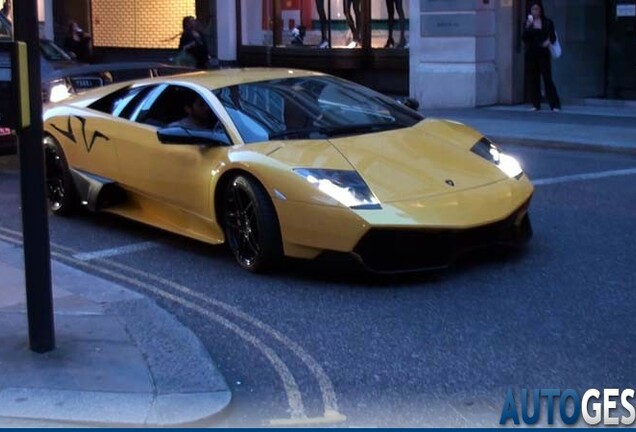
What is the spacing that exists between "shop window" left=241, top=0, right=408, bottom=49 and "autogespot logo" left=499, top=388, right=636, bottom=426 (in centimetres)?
1582

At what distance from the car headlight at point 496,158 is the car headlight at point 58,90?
6.56 m

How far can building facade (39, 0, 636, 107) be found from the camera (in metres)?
18.3

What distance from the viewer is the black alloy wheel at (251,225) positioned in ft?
23.1

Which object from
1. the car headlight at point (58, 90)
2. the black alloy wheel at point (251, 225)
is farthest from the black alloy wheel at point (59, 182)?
the car headlight at point (58, 90)

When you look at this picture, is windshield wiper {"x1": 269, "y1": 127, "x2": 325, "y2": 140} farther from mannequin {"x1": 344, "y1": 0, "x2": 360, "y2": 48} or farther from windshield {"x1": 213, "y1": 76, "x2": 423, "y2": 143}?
mannequin {"x1": 344, "y1": 0, "x2": 360, "y2": 48}

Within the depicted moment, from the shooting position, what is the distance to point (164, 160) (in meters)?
8.02

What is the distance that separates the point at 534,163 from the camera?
12.5m

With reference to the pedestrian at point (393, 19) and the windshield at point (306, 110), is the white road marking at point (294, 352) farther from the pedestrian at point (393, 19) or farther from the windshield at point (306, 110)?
the pedestrian at point (393, 19)

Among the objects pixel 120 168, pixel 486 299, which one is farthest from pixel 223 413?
pixel 120 168

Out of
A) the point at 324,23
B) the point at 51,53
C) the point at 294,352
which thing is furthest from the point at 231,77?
the point at 324,23

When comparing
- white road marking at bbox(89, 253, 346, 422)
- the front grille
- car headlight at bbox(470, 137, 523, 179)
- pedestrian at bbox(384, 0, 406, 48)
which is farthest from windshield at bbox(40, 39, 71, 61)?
the front grille

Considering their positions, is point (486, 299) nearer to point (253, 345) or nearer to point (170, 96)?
point (253, 345)

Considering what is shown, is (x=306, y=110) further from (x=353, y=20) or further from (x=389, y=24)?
(x=353, y=20)

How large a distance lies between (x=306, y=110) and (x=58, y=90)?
592 cm
